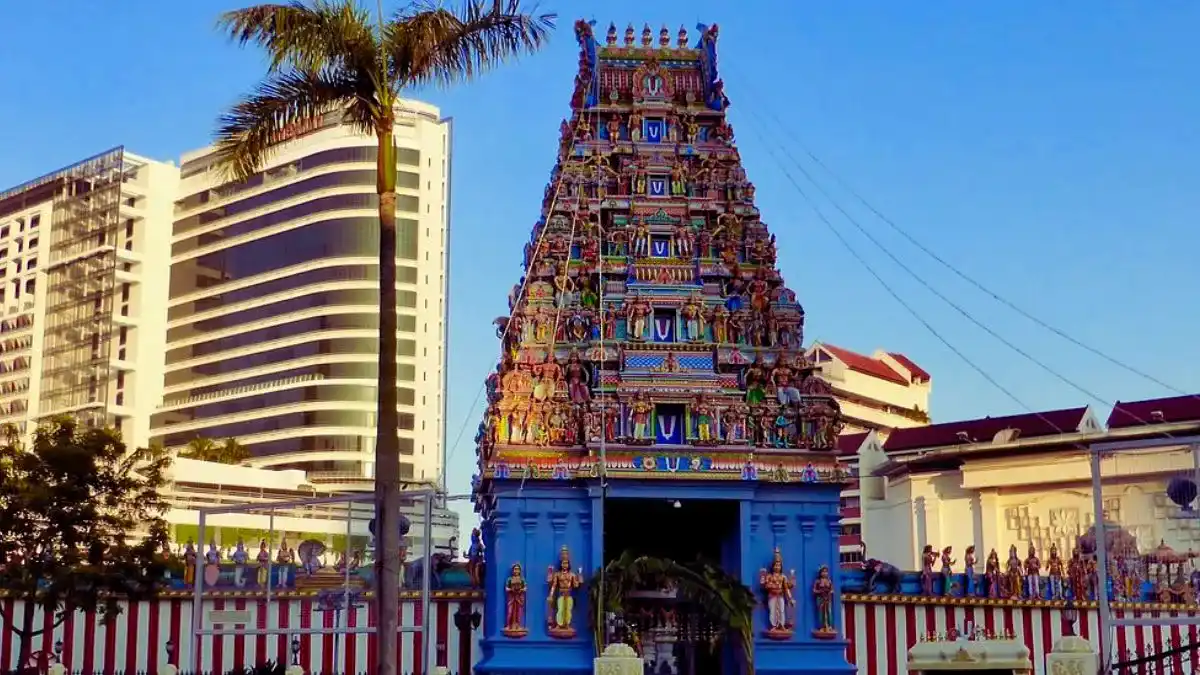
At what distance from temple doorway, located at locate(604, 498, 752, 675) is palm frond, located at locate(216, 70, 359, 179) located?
405 inches

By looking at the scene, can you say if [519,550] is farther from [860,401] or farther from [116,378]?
[116,378]

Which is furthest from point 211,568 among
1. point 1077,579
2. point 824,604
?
point 1077,579

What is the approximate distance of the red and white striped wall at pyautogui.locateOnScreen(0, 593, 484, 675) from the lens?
1107 inches

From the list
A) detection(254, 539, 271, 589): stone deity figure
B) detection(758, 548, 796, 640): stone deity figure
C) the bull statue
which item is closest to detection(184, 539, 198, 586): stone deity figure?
detection(254, 539, 271, 589): stone deity figure

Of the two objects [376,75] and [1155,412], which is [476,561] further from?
[1155,412]

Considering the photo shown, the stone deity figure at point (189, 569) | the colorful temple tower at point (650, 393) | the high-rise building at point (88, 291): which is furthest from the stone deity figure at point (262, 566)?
the high-rise building at point (88, 291)

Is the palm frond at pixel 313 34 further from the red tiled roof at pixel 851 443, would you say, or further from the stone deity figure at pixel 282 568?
the red tiled roof at pixel 851 443

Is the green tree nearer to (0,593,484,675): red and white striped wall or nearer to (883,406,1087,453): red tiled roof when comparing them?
(0,593,484,675): red and white striped wall

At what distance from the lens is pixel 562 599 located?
1053 inches

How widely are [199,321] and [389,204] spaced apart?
8631cm

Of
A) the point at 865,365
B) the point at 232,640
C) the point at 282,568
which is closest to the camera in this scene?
the point at 232,640

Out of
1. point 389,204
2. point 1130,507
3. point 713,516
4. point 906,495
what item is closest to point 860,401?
point 906,495

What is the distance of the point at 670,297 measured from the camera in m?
28.8

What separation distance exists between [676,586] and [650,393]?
365 centimetres
